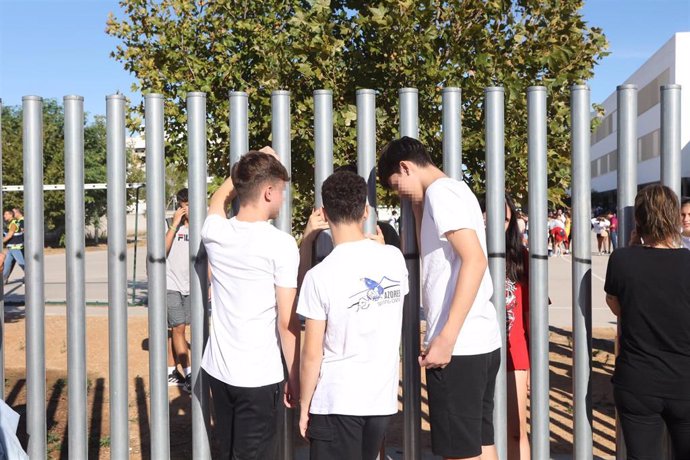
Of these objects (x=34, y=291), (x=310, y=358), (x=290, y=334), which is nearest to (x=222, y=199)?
(x=290, y=334)

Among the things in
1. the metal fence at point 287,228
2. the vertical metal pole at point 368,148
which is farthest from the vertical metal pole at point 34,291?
the vertical metal pole at point 368,148

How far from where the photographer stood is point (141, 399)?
6.75m

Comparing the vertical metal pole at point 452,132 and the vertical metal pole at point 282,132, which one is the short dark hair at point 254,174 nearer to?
the vertical metal pole at point 282,132

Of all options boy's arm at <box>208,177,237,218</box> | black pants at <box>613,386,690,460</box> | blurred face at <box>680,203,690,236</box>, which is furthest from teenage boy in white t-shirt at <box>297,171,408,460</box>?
blurred face at <box>680,203,690,236</box>

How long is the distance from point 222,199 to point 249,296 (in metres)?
0.60

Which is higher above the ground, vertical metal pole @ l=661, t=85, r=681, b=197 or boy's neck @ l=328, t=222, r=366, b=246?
vertical metal pole @ l=661, t=85, r=681, b=197

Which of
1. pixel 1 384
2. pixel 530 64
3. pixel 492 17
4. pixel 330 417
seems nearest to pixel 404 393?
pixel 330 417

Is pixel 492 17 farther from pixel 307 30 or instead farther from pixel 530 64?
pixel 307 30

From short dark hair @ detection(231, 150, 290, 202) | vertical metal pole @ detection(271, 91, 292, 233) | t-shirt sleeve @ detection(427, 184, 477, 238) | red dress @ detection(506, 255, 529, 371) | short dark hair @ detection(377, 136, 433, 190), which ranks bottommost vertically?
red dress @ detection(506, 255, 529, 371)

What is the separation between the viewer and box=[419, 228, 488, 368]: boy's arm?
2.97m

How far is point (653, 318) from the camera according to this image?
10.3 feet

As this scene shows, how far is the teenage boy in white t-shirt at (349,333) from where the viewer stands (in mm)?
2881

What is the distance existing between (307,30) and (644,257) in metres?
4.05

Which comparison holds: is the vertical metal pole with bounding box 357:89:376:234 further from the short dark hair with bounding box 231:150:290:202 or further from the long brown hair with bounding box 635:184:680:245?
the long brown hair with bounding box 635:184:680:245
